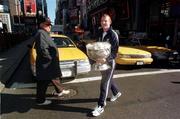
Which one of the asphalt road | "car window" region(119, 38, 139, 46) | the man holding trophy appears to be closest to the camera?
the man holding trophy

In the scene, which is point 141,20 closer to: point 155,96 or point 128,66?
point 128,66

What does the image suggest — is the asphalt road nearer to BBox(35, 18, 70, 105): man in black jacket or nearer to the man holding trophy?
the man holding trophy

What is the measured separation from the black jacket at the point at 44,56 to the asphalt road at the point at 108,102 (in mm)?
762

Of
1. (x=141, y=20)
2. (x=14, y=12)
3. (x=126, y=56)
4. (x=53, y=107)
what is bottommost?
(x=53, y=107)

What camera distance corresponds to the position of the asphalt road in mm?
4832

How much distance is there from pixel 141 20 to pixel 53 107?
1704 cm

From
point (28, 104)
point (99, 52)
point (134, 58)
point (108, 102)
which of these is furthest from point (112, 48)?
point (134, 58)

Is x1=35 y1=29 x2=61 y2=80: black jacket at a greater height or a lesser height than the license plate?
greater

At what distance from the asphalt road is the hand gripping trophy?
979 millimetres

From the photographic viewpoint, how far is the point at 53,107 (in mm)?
5324

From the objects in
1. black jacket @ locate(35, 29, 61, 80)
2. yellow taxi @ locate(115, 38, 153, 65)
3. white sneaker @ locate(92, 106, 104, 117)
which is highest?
black jacket @ locate(35, 29, 61, 80)

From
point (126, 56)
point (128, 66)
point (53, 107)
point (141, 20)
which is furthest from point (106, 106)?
point (141, 20)

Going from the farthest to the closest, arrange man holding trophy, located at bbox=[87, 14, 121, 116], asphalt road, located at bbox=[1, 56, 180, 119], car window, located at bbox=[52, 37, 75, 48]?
car window, located at bbox=[52, 37, 75, 48] → asphalt road, located at bbox=[1, 56, 180, 119] → man holding trophy, located at bbox=[87, 14, 121, 116]

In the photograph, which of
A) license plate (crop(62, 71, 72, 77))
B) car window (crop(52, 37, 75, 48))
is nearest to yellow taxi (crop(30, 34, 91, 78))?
license plate (crop(62, 71, 72, 77))
